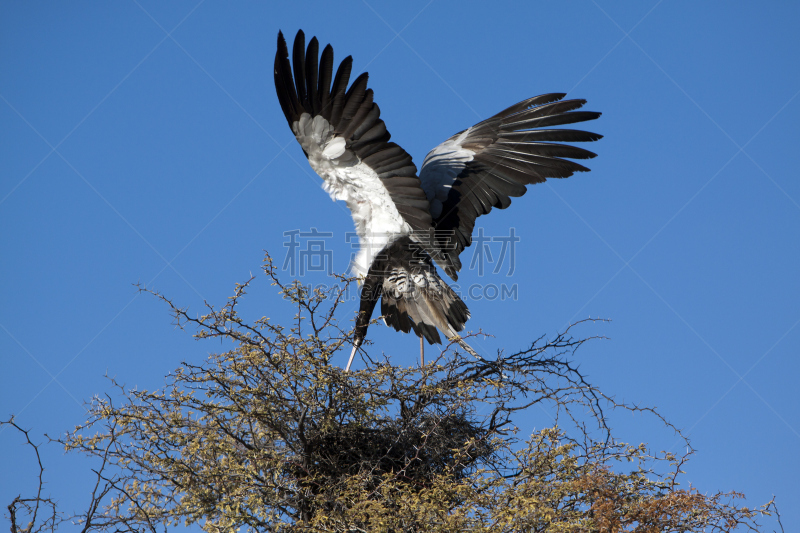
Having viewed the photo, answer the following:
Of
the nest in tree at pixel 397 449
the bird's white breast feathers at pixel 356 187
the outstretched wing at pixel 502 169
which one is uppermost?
the outstretched wing at pixel 502 169

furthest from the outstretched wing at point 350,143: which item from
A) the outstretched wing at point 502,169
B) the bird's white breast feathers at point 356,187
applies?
the outstretched wing at point 502,169

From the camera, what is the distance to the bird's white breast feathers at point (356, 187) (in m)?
5.77

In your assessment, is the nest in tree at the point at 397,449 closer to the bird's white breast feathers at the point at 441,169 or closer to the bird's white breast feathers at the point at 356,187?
the bird's white breast feathers at the point at 356,187

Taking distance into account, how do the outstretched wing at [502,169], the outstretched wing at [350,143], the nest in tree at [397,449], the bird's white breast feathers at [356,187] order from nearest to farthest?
the nest in tree at [397,449]
the outstretched wing at [350,143]
the bird's white breast feathers at [356,187]
the outstretched wing at [502,169]

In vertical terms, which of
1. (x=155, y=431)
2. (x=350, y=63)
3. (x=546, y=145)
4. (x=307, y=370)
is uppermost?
(x=546, y=145)

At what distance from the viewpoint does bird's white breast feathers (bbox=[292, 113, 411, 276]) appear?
5766mm

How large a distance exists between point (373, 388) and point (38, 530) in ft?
7.18

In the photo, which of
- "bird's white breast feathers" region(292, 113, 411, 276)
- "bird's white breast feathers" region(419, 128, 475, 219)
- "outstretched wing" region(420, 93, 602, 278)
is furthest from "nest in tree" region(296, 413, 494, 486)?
"bird's white breast feathers" region(419, 128, 475, 219)

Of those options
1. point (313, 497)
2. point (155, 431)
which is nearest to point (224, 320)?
point (155, 431)

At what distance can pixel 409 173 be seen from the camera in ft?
19.5

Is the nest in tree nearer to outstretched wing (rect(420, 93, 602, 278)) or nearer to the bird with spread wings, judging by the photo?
the bird with spread wings

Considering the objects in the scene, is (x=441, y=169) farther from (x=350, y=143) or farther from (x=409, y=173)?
(x=350, y=143)

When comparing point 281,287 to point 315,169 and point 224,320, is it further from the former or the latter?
point 315,169

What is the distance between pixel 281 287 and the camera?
4.43 metres
